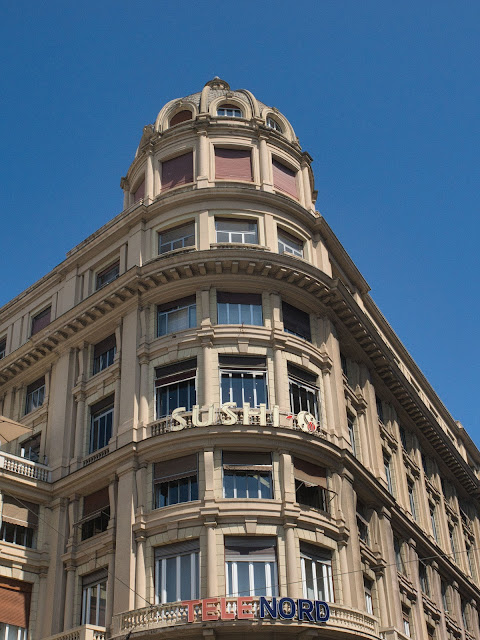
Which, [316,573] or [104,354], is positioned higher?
[104,354]

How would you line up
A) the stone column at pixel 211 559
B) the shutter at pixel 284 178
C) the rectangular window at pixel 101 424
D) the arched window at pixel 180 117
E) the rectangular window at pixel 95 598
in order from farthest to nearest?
the arched window at pixel 180 117
the shutter at pixel 284 178
the rectangular window at pixel 101 424
the rectangular window at pixel 95 598
the stone column at pixel 211 559

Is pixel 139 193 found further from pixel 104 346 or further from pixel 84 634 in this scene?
pixel 84 634

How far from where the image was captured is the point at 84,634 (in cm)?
2872

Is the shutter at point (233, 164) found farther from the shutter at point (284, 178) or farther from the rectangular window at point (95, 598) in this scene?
the rectangular window at point (95, 598)

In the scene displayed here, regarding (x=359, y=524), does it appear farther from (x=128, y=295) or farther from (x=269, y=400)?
(x=128, y=295)

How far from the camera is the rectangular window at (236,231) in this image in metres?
38.6

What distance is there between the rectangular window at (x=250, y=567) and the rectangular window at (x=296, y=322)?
1030 cm

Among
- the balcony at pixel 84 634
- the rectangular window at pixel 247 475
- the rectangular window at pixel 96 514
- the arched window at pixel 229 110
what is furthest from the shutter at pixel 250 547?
the arched window at pixel 229 110

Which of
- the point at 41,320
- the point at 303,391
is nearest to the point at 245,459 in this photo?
the point at 303,391

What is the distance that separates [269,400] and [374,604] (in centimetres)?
1036

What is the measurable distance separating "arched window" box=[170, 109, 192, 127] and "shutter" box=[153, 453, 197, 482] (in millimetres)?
20579

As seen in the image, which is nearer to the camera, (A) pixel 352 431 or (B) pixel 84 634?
(B) pixel 84 634

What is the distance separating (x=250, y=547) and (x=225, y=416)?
202 inches

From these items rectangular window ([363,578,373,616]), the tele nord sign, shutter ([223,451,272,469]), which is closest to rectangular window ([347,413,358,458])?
rectangular window ([363,578,373,616])
